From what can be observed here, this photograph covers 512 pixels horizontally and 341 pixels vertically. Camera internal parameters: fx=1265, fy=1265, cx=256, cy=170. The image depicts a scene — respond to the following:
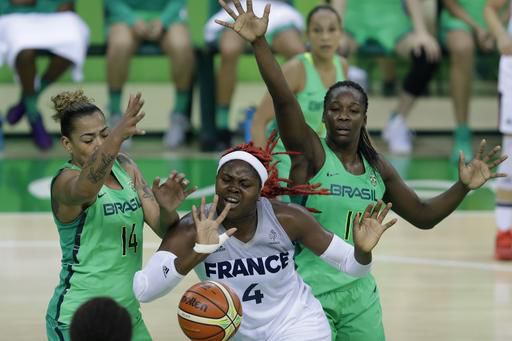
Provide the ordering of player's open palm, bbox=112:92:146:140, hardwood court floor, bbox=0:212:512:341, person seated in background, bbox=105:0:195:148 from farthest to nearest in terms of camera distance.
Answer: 1. person seated in background, bbox=105:0:195:148
2. hardwood court floor, bbox=0:212:512:341
3. player's open palm, bbox=112:92:146:140

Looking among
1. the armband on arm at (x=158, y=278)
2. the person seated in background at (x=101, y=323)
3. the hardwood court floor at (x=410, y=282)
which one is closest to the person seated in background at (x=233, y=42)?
the hardwood court floor at (x=410, y=282)

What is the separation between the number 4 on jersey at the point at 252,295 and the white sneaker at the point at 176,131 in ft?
23.0

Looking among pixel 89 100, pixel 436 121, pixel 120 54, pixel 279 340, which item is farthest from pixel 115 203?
pixel 436 121

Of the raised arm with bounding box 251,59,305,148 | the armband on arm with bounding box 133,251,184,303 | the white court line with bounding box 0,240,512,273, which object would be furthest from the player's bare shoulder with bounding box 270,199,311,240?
the white court line with bounding box 0,240,512,273

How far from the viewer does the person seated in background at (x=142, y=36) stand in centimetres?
1134

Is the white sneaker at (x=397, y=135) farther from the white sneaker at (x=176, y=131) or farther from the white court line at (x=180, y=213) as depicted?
the white court line at (x=180, y=213)

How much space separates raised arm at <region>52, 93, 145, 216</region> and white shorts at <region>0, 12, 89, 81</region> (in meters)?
6.48

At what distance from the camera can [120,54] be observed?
446 inches

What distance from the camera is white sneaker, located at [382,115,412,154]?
11.9m

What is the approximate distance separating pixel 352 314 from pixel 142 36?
20.9 feet

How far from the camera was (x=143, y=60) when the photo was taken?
12.9m

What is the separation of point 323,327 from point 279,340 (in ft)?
0.71

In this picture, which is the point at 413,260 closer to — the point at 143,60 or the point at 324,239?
the point at 324,239

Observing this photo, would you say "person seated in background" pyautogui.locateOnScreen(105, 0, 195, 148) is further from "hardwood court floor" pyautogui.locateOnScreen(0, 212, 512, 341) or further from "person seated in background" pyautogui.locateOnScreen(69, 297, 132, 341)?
"person seated in background" pyautogui.locateOnScreen(69, 297, 132, 341)
